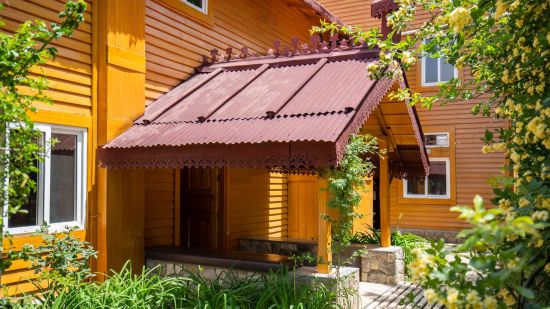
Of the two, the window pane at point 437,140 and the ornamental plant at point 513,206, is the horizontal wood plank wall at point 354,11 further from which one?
the ornamental plant at point 513,206

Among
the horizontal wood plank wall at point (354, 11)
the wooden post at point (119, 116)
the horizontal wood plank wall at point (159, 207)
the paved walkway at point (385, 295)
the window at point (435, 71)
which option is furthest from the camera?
the horizontal wood plank wall at point (354, 11)

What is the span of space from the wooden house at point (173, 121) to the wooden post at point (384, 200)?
0.16 ft

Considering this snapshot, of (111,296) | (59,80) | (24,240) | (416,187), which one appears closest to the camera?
(111,296)

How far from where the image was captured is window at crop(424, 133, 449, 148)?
15.4m

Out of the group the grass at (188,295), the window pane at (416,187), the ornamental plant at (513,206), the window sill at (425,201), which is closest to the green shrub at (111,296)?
the grass at (188,295)

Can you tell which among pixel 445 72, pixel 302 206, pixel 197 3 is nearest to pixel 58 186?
pixel 197 3

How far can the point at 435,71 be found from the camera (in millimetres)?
15750

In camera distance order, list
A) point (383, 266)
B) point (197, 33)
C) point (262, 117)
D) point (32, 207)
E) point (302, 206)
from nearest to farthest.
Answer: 1. point (32, 207)
2. point (262, 117)
3. point (197, 33)
4. point (383, 266)
5. point (302, 206)

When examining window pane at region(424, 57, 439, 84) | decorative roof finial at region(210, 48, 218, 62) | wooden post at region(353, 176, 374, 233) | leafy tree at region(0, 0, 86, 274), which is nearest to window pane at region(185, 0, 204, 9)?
decorative roof finial at region(210, 48, 218, 62)

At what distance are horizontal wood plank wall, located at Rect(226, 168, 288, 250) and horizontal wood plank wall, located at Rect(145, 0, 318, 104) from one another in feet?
8.15

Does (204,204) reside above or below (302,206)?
above

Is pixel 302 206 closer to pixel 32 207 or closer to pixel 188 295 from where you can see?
pixel 188 295

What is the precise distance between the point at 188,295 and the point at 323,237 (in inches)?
73.4

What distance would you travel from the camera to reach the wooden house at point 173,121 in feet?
19.6
